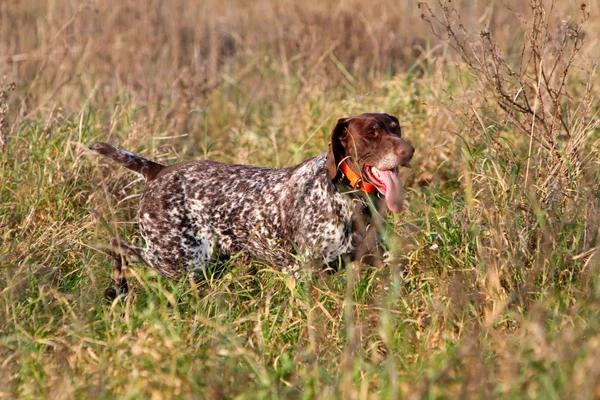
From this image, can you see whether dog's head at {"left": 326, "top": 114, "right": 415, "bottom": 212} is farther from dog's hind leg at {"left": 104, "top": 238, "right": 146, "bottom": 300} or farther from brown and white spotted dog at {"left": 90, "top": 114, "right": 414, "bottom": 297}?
dog's hind leg at {"left": 104, "top": 238, "right": 146, "bottom": 300}

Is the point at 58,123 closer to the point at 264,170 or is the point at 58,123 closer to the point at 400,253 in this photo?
the point at 264,170

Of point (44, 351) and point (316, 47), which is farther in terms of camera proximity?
point (316, 47)

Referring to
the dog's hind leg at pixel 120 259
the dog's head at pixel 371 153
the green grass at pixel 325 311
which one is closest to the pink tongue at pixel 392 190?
the dog's head at pixel 371 153

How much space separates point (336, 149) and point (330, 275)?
0.66 meters

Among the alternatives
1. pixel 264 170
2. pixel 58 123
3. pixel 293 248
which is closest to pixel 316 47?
pixel 58 123

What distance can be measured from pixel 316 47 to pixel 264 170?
10.8 ft

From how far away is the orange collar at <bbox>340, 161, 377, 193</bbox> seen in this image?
13.9ft

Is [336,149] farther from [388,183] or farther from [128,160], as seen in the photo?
[128,160]

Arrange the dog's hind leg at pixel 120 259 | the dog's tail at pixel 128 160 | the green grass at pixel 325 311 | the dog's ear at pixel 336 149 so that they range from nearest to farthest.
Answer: the green grass at pixel 325 311 → the dog's ear at pixel 336 149 → the dog's hind leg at pixel 120 259 → the dog's tail at pixel 128 160

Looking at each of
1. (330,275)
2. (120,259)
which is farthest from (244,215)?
(120,259)

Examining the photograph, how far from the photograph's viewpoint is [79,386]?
3.02 m

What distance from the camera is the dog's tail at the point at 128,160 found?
15.8ft

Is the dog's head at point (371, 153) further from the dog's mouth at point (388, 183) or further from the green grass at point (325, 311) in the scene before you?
the green grass at point (325, 311)

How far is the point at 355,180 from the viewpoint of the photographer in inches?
167
